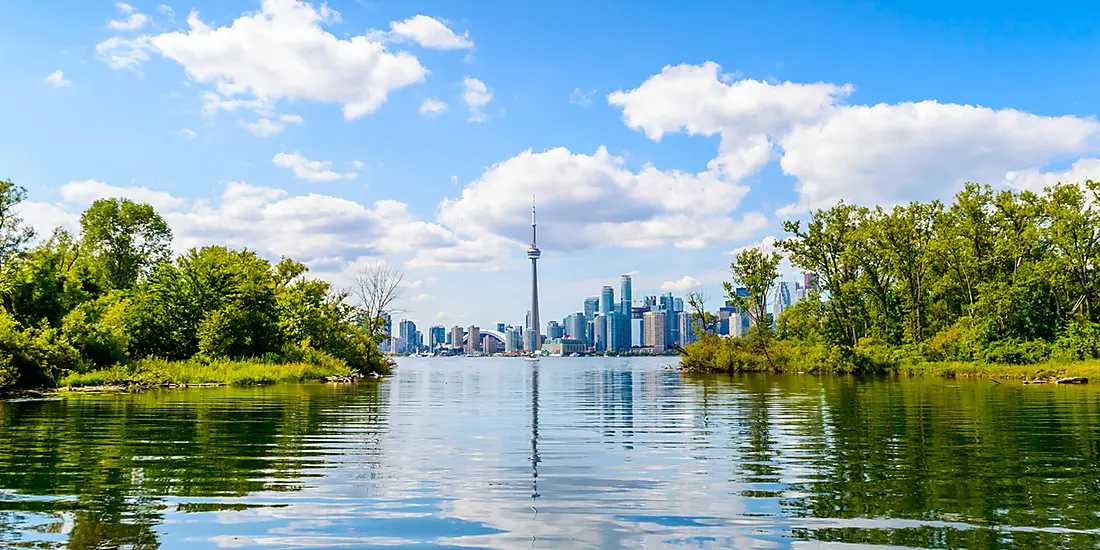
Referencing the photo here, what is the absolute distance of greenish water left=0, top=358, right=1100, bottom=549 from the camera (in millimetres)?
8852

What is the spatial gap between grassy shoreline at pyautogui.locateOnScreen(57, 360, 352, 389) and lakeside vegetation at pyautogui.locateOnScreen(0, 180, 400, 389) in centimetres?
11

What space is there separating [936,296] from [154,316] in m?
75.7

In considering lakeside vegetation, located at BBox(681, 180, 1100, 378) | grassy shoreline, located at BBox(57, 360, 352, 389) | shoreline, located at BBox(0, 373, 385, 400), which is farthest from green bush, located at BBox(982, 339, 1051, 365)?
shoreline, located at BBox(0, 373, 385, 400)

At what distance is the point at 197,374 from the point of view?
50.6 metres

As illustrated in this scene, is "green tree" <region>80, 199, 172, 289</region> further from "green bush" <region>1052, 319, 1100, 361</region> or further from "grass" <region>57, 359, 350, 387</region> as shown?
"green bush" <region>1052, 319, 1100, 361</region>

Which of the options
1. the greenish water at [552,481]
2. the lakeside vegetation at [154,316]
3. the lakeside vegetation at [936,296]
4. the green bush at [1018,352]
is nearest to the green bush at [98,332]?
the lakeside vegetation at [154,316]

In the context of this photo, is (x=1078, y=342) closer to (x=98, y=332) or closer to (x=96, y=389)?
(x=96, y=389)

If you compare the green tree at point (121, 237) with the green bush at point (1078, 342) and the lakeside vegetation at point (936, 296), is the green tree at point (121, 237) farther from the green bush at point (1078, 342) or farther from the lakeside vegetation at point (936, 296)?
the green bush at point (1078, 342)

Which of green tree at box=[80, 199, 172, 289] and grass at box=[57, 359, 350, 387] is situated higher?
green tree at box=[80, 199, 172, 289]

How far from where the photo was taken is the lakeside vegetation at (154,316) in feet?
144

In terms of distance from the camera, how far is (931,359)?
72250 millimetres

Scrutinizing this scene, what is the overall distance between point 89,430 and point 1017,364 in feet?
224

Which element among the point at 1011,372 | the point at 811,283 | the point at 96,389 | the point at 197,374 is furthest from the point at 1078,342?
the point at 96,389

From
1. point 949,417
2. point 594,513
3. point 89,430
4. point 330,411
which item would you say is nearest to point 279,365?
point 330,411
